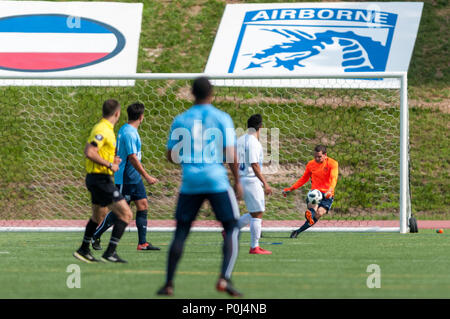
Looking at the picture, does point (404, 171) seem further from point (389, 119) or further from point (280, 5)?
point (280, 5)

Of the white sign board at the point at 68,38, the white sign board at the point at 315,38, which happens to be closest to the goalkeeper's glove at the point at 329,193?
the white sign board at the point at 315,38

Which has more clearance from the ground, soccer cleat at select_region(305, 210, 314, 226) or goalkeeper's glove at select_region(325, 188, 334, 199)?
goalkeeper's glove at select_region(325, 188, 334, 199)

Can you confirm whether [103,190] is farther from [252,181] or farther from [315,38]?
[315,38]

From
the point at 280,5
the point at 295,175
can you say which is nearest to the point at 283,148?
the point at 295,175

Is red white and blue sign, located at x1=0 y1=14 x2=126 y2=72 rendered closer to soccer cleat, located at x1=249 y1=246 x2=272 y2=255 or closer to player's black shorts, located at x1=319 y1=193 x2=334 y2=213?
player's black shorts, located at x1=319 y1=193 x2=334 y2=213

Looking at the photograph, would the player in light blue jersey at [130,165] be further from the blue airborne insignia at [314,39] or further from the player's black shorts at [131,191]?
the blue airborne insignia at [314,39]

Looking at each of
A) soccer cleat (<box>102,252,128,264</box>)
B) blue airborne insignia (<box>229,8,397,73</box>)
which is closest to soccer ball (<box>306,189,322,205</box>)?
soccer cleat (<box>102,252,128,264</box>)

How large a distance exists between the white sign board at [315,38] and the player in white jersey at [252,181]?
35.3ft

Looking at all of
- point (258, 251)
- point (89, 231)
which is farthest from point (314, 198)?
point (89, 231)

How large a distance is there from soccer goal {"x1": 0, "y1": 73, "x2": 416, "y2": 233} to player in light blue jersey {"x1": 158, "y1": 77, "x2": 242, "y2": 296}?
959cm

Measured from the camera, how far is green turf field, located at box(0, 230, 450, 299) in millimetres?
6430

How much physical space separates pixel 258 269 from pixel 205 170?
2.24 m

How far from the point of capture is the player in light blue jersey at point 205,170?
6.24m

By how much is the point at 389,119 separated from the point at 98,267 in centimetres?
1280
